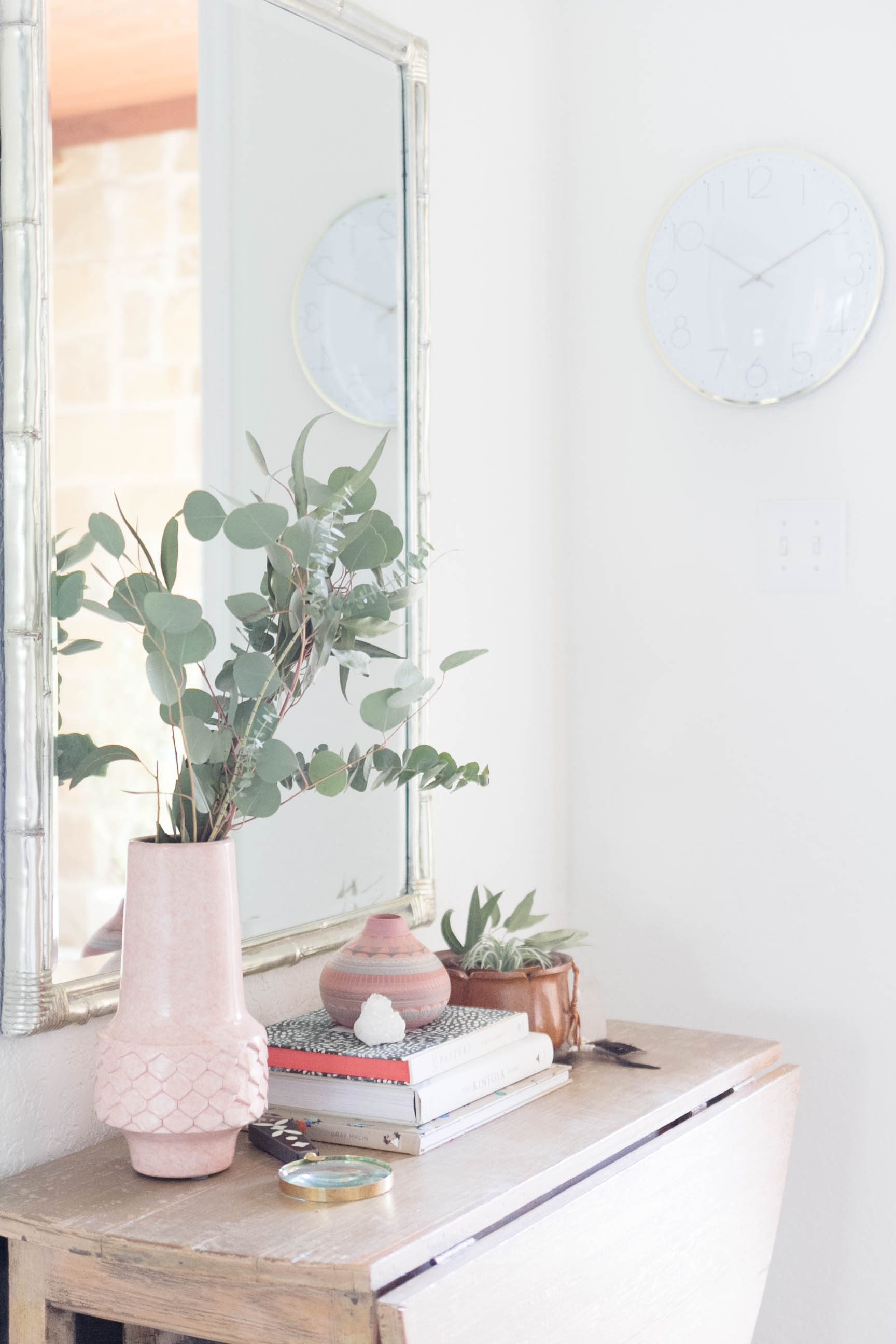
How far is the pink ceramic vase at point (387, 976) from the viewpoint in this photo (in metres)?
1.21

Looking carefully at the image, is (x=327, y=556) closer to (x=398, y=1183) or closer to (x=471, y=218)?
(x=398, y=1183)

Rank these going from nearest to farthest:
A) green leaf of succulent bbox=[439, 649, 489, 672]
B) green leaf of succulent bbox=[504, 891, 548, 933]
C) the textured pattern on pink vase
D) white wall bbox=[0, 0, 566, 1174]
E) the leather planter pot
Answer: the textured pattern on pink vase < green leaf of succulent bbox=[439, 649, 489, 672] < the leather planter pot < green leaf of succulent bbox=[504, 891, 548, 933] < white wall bbox=[0, 0, 566, 1174]

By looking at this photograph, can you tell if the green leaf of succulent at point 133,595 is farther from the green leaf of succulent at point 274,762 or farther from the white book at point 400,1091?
the white book at point 400,1091

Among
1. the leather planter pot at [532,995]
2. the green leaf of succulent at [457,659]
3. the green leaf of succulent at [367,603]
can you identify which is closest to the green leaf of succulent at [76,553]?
the green leaf of succulent at [367,603]

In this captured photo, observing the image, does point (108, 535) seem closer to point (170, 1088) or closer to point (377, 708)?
point (377, 708)

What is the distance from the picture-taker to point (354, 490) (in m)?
1.13

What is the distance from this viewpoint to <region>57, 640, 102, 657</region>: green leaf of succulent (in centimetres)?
109

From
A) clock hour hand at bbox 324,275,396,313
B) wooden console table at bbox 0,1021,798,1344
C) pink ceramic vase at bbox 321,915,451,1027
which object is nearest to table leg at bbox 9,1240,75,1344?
wooden console table at bbox 0,1021,798,1344

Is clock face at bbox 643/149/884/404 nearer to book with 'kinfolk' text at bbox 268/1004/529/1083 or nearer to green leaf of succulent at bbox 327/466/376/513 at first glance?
green leaf of succulent at bbox 327/466/376/513

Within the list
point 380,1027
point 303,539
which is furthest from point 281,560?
point 380,1027

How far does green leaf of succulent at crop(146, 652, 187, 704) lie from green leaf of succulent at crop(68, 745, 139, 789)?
0.38 feet

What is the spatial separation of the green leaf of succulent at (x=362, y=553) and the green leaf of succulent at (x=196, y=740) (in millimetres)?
177

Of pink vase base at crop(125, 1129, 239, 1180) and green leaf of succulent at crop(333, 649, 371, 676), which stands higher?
green leaf of succulent at crop(333, 649, 371, 676)

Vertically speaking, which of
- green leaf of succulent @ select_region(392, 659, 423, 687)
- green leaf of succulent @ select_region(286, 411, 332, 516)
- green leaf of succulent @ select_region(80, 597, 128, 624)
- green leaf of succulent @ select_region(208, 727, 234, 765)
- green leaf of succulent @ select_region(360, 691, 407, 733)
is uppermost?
green leaf of succulent @ select_region(286, 411, 332, 516)
